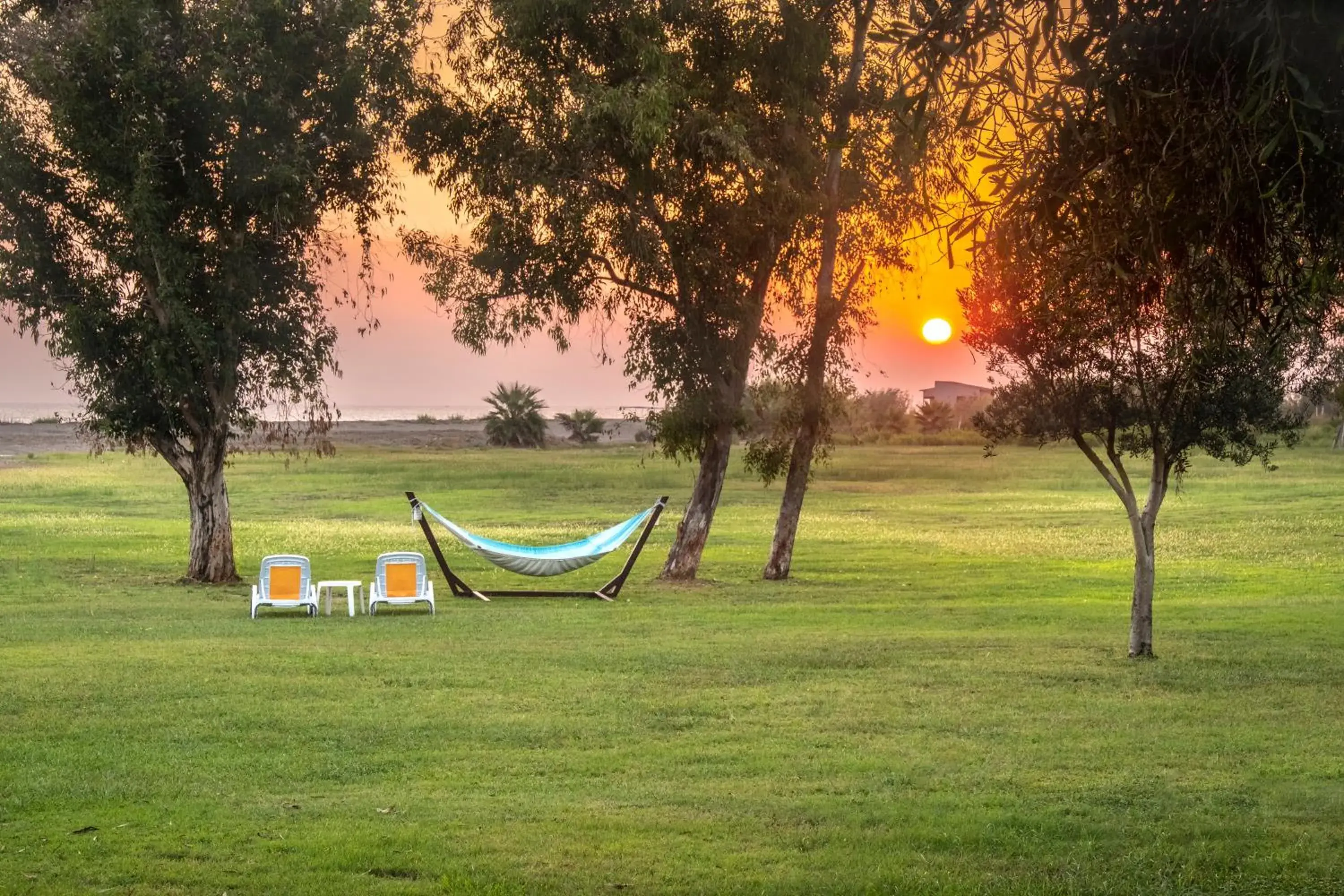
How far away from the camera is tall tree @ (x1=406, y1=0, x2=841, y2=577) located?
22250 mm

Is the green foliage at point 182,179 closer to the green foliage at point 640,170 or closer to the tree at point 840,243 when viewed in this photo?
the green foliage at point 640,170

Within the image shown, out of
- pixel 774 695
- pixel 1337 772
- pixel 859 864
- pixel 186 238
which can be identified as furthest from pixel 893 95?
pixel 186 238

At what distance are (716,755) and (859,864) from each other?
2.59 meters

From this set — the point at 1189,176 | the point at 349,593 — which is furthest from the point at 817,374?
the point at 1189,176

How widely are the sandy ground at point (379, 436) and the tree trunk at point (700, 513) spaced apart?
47387mm

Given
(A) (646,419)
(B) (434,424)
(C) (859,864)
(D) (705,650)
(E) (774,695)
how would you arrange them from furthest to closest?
(B) (434,424) → (A) (646,419) → (D) (705,650) → (E) (774,695) → (C) (859,864)

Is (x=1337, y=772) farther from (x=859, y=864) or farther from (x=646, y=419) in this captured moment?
(x=646, y=419)

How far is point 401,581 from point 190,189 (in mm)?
7716

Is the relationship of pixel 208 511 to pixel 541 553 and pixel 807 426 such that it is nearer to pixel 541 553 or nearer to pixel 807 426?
pixel 541 553

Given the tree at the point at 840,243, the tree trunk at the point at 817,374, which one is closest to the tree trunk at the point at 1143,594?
the tree at the point at 840,243

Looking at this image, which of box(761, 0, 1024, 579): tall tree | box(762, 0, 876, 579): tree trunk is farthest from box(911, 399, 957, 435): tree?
box(762, 0, 876, 579): tree trunk

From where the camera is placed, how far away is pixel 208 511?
24.0 m

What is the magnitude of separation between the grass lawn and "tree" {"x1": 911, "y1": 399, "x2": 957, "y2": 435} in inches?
2441

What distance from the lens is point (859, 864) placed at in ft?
22.5
